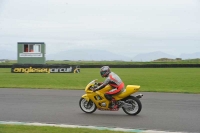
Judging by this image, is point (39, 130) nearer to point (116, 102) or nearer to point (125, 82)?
point (116, 102)

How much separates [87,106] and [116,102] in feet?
3.47

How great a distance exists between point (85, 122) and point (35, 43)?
4164 centimetres

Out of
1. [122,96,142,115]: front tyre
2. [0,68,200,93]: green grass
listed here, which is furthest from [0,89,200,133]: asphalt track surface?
[0,68,200,93]: green grass

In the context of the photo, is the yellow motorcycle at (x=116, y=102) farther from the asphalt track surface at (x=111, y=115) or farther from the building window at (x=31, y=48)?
the building window at (x=31, y=48)

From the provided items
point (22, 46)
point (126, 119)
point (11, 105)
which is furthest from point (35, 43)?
point (126, 119)

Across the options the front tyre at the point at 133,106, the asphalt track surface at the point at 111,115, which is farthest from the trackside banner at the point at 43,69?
the front tyre at the point at 133,106

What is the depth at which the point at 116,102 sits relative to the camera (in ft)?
37.0

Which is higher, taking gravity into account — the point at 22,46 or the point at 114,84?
the point at 22,46

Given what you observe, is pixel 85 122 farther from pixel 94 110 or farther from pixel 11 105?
pixel 11 105

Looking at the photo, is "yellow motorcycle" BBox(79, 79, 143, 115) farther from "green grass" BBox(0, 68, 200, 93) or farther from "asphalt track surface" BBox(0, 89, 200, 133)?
"green grass" BBox(0, 68, 200, 93)

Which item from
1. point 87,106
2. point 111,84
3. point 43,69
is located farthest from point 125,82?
point 43,69

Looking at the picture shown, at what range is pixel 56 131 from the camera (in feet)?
26.4

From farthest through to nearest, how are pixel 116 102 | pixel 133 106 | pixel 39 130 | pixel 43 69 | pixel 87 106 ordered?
pixel 43 69, pixel 87 106, pixel 116 102, pixel 133 106, pixel 39 130

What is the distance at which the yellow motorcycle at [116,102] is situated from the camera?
11.0 meters
